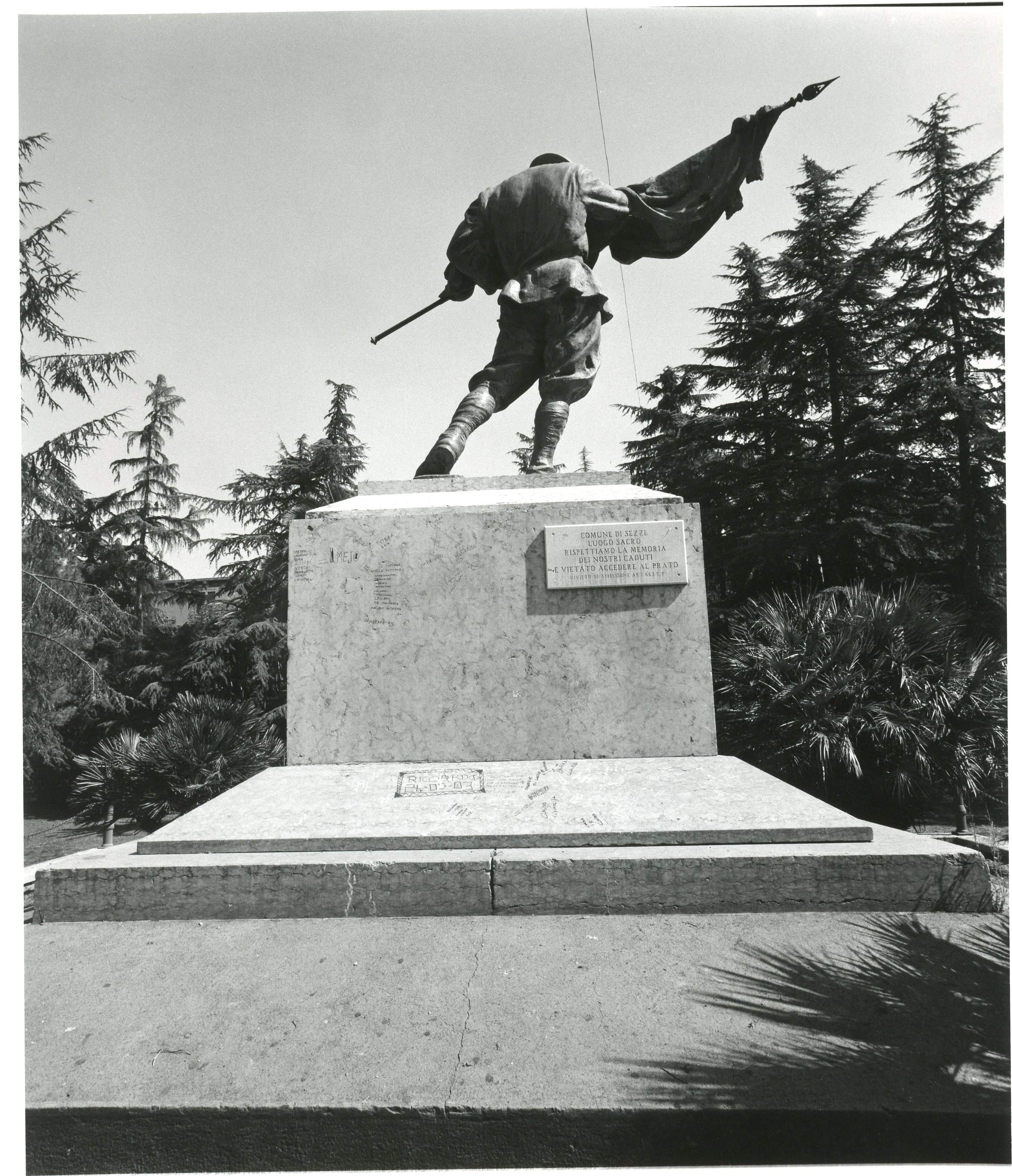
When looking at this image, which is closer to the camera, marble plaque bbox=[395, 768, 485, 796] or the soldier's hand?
marble plaque bbox=[395, 768, 485, 796]

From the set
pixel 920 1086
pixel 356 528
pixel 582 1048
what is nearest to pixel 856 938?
pixel 920 1086

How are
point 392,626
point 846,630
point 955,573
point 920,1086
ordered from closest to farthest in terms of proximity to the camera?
point 920,1086
point 392,626
point 846,630
point 955,573

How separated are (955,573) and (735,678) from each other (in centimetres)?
765

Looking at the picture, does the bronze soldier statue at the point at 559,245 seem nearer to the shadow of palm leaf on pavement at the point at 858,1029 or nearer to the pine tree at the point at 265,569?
the shadow of palm leaf on pavement at the point at 858,1029

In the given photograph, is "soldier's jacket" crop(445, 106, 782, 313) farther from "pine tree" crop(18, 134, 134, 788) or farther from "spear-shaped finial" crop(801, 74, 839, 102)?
"pine tree" crop(18, 134, 134, 788)

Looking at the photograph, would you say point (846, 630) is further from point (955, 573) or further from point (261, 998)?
point (955, 573)

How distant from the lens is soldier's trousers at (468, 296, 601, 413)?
491 cm

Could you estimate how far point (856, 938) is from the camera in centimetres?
253

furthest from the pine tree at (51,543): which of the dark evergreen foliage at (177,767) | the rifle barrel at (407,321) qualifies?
the rifle barrel at (407,321)

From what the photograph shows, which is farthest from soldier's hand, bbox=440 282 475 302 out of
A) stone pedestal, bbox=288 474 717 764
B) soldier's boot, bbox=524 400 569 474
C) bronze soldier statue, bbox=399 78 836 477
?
stone pedestal, bbox=288 474 717 764

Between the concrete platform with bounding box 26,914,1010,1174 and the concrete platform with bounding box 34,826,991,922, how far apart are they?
0.10 metres

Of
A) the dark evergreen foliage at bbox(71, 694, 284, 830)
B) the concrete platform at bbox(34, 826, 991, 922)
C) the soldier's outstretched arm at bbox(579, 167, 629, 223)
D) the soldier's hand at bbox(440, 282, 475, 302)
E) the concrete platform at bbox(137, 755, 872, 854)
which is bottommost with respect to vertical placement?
the dark evergreen foliage at bbox(71, 694, 284, 830)

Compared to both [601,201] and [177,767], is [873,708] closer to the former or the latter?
[601,201]

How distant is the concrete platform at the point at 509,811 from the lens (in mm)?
2906
